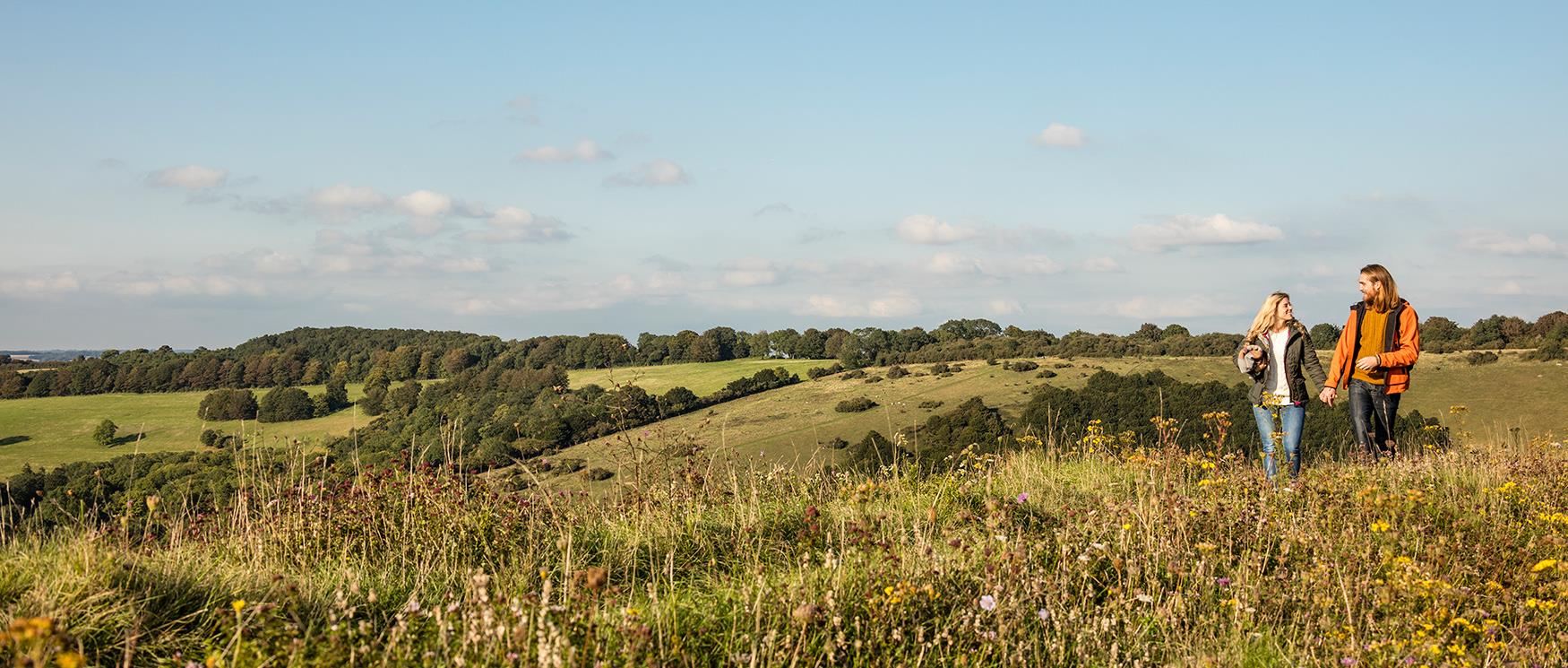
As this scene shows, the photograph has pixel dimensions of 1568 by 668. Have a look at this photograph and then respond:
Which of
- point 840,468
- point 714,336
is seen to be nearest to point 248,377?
point 714,336

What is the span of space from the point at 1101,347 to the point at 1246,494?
50.8m

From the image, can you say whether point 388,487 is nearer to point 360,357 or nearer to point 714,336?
point 714,336

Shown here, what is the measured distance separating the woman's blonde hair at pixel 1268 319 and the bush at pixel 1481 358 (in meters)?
31.8

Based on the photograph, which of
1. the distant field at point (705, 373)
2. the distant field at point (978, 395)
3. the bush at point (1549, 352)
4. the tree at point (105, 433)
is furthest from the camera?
the tree at point (105, 433)

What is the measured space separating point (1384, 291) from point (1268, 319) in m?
0.93

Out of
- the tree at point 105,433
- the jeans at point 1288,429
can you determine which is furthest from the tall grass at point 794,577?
the tree at point 105,433

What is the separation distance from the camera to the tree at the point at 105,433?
238 feet

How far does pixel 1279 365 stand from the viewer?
8.13 m

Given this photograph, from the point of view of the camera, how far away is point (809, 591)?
3.73 metres

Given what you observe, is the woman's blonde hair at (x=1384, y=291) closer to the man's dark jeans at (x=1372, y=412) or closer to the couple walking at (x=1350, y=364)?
Answer: the couple walking at (x=1350, y=364)

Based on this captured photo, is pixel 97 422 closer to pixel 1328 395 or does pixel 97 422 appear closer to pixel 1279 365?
pixel 1279 365

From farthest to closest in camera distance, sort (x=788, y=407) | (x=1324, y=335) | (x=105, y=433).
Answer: (x=105, y=433), (x=788, y=407), (x=1324, y=335)

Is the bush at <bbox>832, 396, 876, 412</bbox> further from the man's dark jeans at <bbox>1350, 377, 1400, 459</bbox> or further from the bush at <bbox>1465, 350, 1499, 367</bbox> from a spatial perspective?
the man's dark jeans at <bbox>1350, 377, 1400, 459</bbox>

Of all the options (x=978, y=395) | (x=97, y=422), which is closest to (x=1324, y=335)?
(x=978, y=395)
